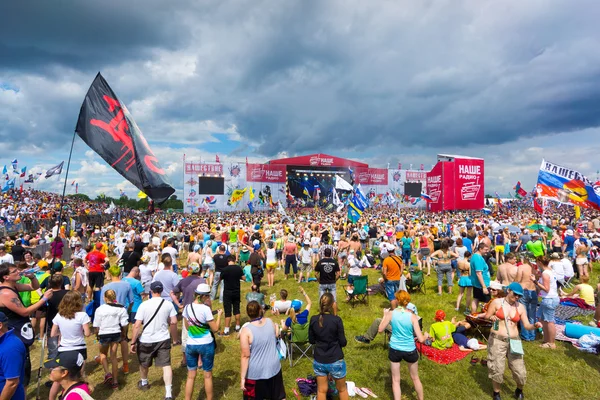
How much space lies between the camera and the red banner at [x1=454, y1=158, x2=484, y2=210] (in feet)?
135

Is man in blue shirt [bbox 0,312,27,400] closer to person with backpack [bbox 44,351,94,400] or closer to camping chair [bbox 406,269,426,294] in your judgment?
person with backpack [bbox 44,351,94,400]

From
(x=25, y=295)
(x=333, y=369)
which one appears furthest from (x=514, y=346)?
(x=25, y=295)

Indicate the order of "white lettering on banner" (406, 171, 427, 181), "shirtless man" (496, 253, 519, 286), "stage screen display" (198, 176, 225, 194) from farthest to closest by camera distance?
"white lettering on banner" (406, 171, 427, 181)
"stage screen display" (198, 176, 225, 194)
"shirtless man" (496, 253, 519, 286)

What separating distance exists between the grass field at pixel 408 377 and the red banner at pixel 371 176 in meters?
51.3

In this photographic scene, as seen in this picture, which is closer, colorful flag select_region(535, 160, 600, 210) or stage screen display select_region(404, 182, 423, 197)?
colorful flag select_region(535, 160, 600, 210)

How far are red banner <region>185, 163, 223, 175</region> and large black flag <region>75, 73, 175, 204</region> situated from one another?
150 feet

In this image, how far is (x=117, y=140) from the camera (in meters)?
5.08

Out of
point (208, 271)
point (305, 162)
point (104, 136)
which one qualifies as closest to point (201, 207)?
point (305, 162)

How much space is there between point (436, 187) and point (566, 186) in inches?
1166

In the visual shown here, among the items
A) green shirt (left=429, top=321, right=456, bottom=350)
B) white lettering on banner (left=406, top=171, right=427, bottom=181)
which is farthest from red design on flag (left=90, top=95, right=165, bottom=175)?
white lettering on banner (left=406, top=171, right=427, bottom=181)

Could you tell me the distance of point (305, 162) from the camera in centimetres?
5444

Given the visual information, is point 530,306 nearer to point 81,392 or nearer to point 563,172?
point 81,392

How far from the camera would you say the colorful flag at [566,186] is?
1208 cm

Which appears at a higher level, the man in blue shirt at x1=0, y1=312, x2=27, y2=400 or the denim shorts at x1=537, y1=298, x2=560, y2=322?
the man in blue shirt at x1=0, y1=312, x2=27, y2=400
